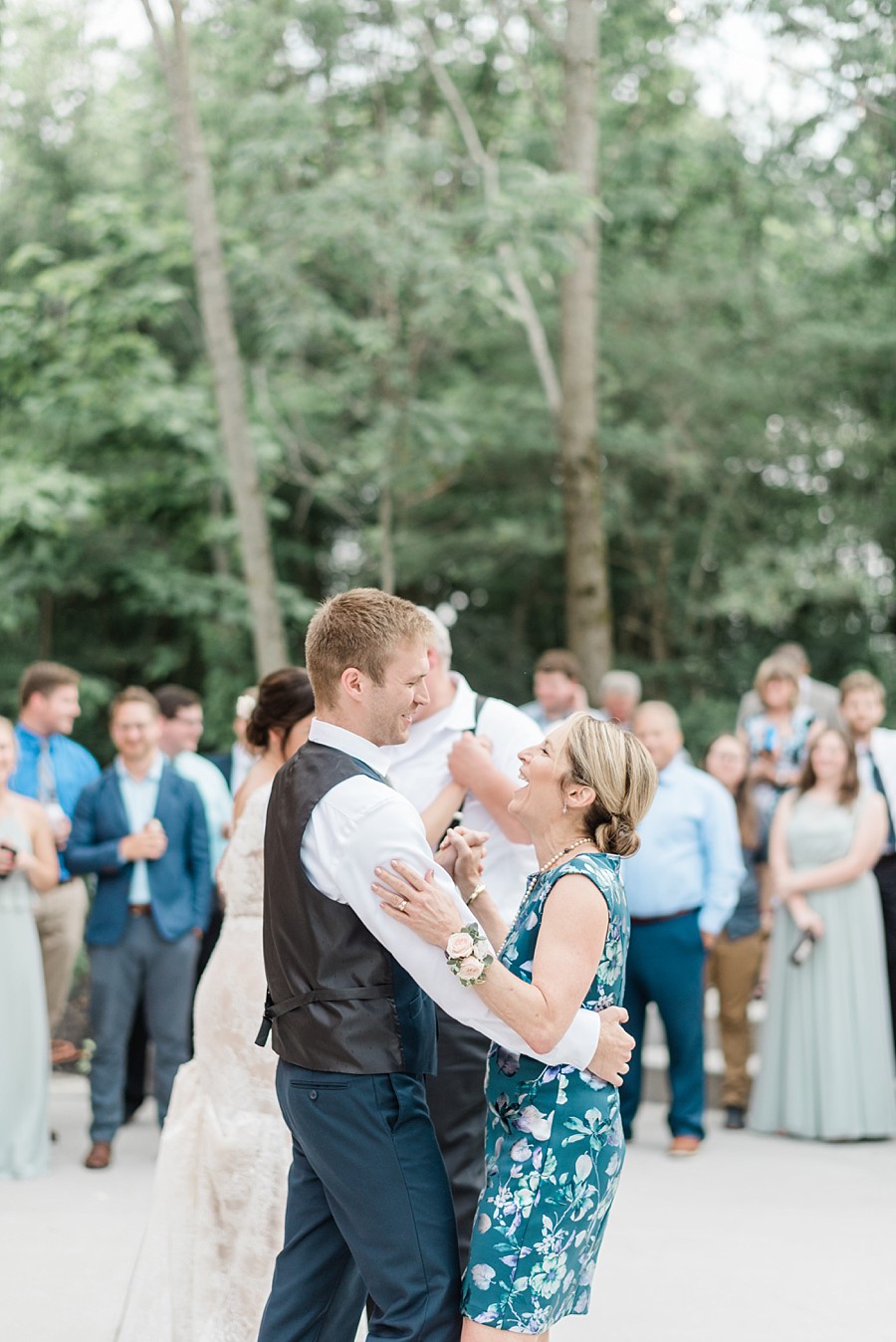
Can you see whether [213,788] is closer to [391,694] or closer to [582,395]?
[391,694]

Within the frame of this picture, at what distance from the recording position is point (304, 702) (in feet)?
13.9

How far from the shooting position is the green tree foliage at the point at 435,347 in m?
12.1

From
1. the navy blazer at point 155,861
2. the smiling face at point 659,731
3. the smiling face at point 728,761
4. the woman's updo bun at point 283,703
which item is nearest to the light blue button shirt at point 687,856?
the smiling face at point 659,731

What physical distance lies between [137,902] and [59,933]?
819 mm

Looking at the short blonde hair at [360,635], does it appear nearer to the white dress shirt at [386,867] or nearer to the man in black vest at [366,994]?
Answer: the man in black vest at [366,994]

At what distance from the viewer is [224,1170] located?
12.9 feet

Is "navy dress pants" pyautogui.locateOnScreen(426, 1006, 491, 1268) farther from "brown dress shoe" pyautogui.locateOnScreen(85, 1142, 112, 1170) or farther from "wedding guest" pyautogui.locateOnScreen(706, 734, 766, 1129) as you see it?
"wedding guest" pyautogui.locateOnScreen(706, 734, 766, 1129)

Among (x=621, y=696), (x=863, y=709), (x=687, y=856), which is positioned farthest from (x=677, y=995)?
(x=621, y=696)

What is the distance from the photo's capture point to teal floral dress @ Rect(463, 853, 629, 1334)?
9.06 ft

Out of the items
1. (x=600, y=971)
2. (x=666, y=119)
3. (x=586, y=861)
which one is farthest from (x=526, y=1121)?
(x=666, y=119)

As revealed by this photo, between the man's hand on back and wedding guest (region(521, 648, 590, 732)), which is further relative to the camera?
wedding guest (region(521, 648, 590, 732))

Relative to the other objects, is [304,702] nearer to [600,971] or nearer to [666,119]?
[600,971]

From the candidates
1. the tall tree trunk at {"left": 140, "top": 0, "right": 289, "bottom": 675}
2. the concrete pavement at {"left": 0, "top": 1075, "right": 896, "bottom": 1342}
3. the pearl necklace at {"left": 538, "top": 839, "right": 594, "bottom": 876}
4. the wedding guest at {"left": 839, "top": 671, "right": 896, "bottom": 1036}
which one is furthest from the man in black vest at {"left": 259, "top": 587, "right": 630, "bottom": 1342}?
the tall tree trunk at {"left": 140, "top": 0, "right": 289, "bottom": 675}

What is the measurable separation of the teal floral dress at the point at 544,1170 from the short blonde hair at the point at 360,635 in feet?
1.77
